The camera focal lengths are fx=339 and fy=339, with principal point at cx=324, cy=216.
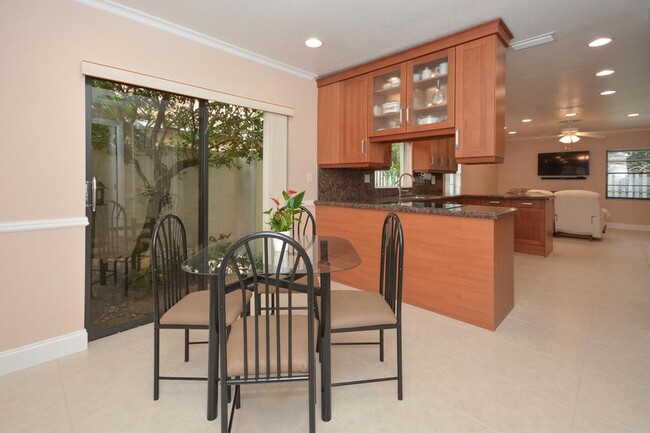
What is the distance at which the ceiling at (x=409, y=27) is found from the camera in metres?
2.41

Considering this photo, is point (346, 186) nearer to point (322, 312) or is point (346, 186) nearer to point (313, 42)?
point (313, 42)

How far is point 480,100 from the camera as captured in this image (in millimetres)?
2732

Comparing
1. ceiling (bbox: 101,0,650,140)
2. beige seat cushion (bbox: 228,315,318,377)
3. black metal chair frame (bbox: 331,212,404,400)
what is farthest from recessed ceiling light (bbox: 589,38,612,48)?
beige seat cushion (bbox: 228,315,318,377)

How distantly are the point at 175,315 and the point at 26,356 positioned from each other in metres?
1.18

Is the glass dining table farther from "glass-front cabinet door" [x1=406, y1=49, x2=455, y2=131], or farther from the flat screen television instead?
the flat screen television

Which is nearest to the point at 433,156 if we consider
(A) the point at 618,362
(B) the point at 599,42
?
(B) the point at 599,42

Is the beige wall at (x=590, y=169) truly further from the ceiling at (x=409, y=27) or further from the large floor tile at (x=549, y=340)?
the large floor tile at (x=549, y=340)

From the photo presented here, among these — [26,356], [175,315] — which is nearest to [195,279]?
[26,356]

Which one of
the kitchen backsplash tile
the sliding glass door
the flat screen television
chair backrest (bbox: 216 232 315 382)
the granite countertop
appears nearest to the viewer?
chair backrest (bbox: 216 232 315 382)

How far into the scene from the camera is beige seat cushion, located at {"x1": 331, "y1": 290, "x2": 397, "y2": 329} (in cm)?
171

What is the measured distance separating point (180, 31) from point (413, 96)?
209 cm

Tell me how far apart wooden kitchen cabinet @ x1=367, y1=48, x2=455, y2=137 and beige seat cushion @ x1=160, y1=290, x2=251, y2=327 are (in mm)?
2292

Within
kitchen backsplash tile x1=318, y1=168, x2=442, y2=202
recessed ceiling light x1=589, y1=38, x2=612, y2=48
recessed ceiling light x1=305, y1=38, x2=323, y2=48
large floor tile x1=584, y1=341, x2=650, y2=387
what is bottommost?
large floor tile x1=584, y1=341, x2=650, y2=387

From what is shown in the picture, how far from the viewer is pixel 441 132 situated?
120 inches
